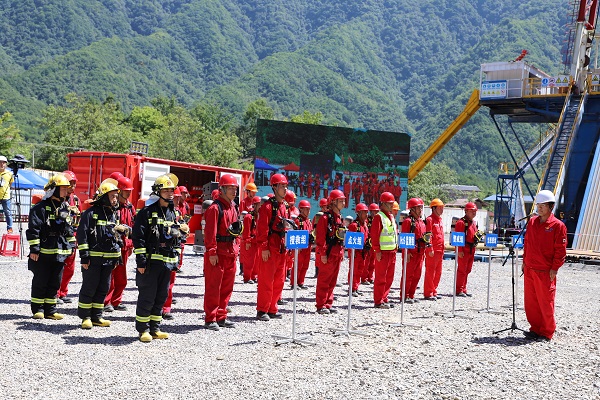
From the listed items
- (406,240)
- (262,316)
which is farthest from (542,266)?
(262,316)

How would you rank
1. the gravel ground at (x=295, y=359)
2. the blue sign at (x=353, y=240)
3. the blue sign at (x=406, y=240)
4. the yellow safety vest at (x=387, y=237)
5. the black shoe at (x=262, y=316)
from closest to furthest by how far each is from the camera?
1. the gravel ground at (x=295, y=359)
2. the blue sign at (x=353, y=240)
3. the black shoe at (x=262, y=316)
4. the blue sign at (x=406, y=240)
5. the yellow safety vest at (x=387, y=237)

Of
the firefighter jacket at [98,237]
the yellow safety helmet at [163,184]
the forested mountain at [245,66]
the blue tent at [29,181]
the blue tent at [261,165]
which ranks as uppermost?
the forested mountain at [245,66]

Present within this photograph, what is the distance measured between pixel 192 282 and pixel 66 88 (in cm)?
10914

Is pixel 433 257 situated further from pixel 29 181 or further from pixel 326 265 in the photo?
pixel 29 181

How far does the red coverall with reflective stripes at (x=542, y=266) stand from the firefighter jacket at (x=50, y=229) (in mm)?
6973

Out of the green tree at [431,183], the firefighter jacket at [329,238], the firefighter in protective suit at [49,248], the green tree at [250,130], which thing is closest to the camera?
the firefighter in protective suit at [49,248]

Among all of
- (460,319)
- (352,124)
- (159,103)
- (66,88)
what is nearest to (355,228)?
(460,319)

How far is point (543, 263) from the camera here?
409 inches

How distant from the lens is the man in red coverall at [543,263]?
10359mm

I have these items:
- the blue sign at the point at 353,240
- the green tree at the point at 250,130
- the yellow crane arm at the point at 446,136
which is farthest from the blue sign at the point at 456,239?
the green tree at the point at 250,130

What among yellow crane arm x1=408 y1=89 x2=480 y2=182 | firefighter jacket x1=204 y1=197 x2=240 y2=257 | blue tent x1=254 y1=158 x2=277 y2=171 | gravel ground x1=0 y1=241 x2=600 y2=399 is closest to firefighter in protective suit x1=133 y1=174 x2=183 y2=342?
gravel ground x1=0 y1=241 x2=600 y2=399

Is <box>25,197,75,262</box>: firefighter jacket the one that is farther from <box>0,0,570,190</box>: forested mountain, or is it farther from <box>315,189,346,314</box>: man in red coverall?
<box>0,0,570,190</box>: forested mountain

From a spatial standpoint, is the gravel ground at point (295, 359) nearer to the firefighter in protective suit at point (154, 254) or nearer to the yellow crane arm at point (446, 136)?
the firefighter in protective suit at point (154, 254)

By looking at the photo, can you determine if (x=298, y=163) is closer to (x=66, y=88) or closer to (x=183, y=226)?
(x=183, y=226)
